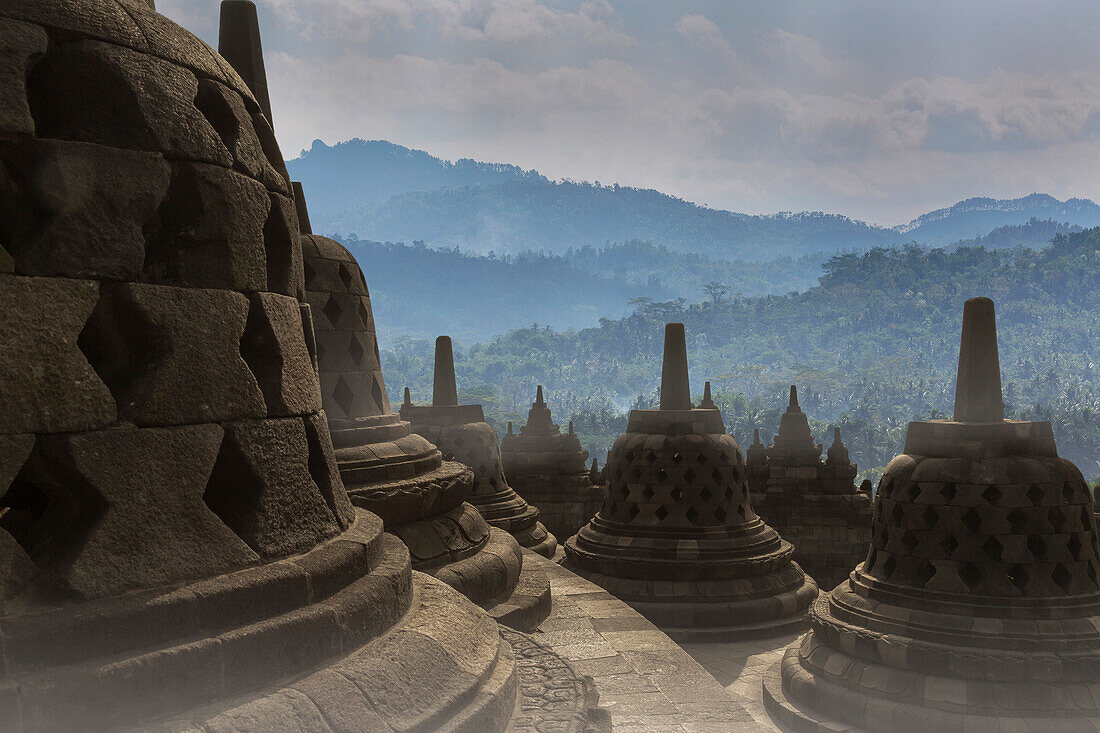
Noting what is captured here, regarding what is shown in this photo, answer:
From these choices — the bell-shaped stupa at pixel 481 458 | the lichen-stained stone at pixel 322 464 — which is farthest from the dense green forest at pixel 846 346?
the lichen-stained stone at pixel 322 464

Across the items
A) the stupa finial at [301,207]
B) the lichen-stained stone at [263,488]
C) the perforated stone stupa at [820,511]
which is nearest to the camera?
the lichen-stained stone at [263,488]

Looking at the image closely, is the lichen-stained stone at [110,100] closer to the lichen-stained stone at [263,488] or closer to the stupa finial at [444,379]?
the lichen-stained stone at [263,488]

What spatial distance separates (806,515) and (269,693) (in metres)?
14.6

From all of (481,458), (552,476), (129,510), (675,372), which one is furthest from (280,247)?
(552,476)

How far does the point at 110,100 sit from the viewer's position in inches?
95.4

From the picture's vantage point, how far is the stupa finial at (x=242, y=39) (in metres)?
5.32

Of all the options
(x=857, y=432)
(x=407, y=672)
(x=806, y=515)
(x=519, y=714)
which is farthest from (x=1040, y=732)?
(x=857, y=432)

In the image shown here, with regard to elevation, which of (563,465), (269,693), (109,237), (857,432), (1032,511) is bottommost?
(857,432)

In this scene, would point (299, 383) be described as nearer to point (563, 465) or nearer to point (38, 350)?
point (38, 350)

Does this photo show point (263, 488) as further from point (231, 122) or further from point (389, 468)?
point (389, 468)

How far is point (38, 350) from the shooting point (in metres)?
2.17

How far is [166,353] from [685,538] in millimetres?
9358

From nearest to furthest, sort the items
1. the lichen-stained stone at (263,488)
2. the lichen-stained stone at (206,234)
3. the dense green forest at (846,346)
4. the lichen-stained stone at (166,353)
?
the lichen-stained stone at (166,353), the lichen-stained stone at (206,234), the lichen-stained stone at (263,488), the dense green forest at (846,346)

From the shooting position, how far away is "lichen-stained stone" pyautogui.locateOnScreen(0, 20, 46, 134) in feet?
7.23
